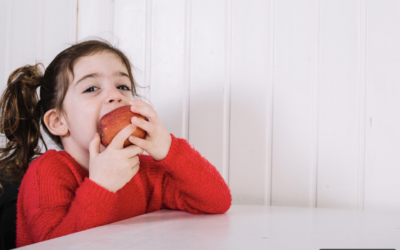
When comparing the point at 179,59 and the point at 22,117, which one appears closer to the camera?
the point at 22,117

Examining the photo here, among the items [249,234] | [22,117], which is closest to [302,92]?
[249,234]

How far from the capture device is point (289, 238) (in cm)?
67

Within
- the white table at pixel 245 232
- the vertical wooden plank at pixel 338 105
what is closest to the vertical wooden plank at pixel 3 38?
the white table at pixel 245 232

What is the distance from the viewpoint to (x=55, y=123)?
1.13 m

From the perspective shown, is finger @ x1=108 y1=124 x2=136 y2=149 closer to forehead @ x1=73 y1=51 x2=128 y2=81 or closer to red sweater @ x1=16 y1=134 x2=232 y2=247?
red sweater @ x1=16 y1=134 x2=232 y2=247

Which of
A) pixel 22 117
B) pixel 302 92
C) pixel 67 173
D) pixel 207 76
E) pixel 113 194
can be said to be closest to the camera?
pixel 113 194

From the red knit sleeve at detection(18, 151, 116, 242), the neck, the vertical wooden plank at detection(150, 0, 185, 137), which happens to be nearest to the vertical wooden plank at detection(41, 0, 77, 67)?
the vertical wooden plank at detection(150, 0, 185, 137)

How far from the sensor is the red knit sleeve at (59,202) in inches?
32.4

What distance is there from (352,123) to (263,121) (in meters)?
0.30

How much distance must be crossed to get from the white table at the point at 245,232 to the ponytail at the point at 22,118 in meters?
0.54

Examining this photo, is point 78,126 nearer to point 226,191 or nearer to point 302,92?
point 226,191

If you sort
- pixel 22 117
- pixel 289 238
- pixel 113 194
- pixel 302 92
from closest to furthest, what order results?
pixel 289 238 < pixel 113 194 < pixel 22 117 < pixel 302 92

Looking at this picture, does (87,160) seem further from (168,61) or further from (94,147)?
(168,61)

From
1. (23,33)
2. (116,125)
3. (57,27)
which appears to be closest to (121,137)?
(116,125)
